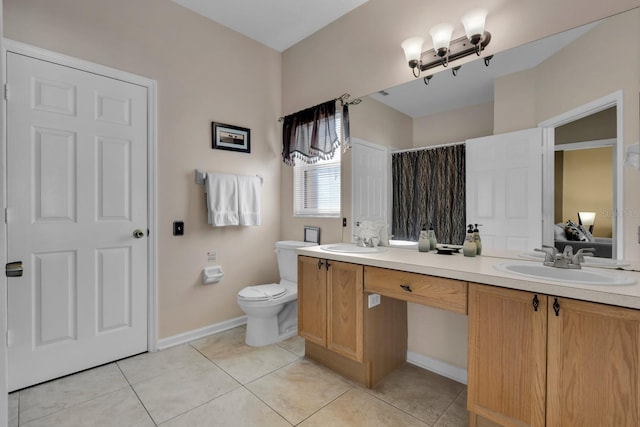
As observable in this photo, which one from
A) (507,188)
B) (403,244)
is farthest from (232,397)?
(507,188)

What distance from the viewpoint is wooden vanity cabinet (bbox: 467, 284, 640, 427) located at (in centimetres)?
110

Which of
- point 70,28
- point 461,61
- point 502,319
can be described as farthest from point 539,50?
point 70,28

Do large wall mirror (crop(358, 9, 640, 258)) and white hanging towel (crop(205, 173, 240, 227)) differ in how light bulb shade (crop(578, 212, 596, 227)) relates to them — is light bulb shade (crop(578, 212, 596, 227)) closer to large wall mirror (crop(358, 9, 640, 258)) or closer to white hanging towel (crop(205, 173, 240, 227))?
large wall mirror (crop(358, 9, 640, 258))

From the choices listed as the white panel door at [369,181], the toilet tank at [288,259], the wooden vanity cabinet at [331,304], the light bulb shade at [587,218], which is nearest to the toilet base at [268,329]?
the toilet tank at [288,259]

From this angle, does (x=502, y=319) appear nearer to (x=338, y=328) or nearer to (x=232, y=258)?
(x=338, y=328)

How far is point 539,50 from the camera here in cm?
168

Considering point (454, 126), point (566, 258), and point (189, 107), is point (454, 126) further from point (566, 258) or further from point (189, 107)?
point (189, 107)

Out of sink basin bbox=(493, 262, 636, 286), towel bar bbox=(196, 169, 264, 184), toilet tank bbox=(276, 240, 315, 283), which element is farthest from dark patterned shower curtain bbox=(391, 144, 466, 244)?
towel bar bbox=(196, 169, 264, 184)

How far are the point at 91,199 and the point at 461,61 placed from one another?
2569mm

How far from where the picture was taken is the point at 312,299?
2170 millimetres

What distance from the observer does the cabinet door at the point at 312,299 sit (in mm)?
2096

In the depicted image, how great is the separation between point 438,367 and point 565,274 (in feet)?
3.37

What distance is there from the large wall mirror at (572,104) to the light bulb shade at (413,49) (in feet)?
0.97

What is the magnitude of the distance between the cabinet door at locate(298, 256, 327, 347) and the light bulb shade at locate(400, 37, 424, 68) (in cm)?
147
